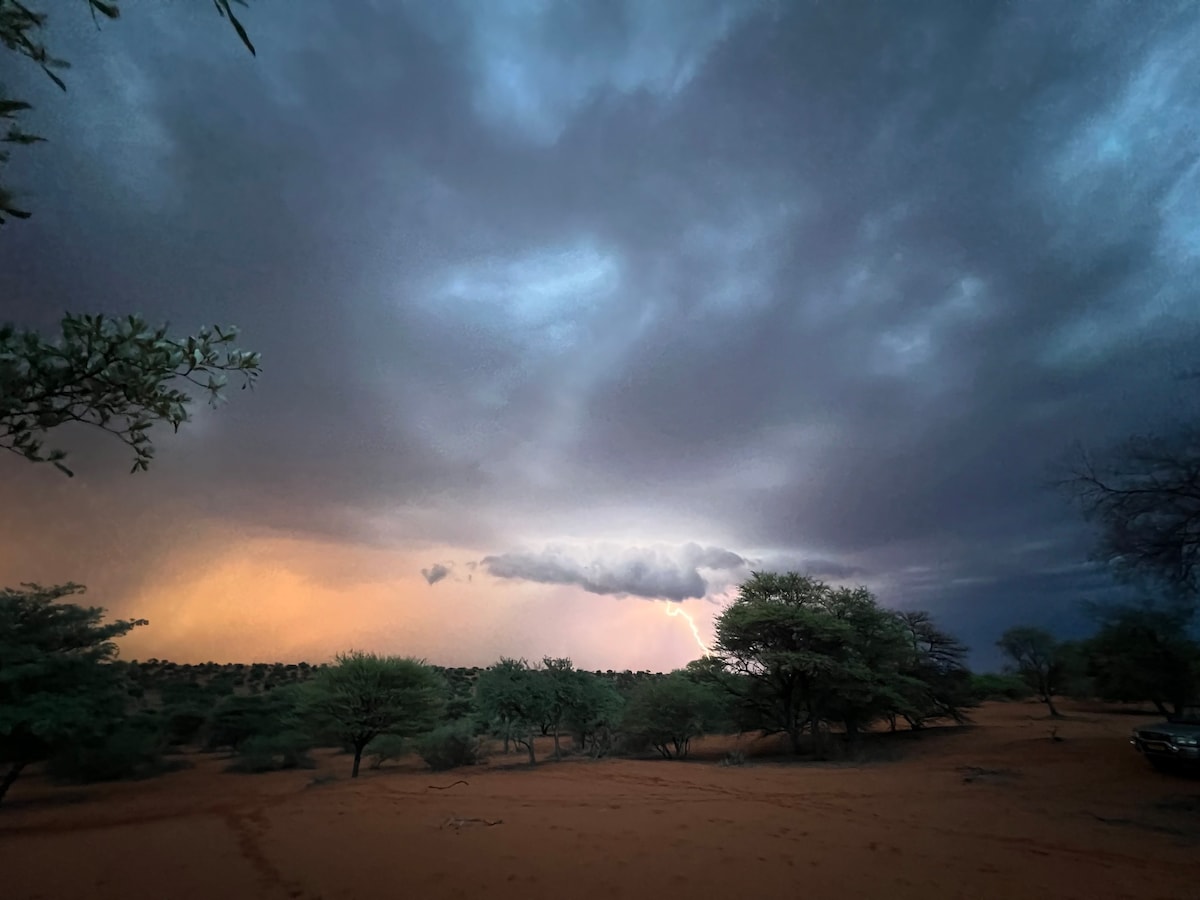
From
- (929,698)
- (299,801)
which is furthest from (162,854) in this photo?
(929,698)

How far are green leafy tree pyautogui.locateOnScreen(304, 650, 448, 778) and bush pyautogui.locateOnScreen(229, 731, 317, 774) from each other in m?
5.65

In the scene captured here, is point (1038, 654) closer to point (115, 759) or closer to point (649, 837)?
point (649, 837)

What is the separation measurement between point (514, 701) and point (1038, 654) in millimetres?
32896

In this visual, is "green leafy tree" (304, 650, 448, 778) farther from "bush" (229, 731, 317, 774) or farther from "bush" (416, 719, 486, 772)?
"bush" (229, 731, 317, 774)

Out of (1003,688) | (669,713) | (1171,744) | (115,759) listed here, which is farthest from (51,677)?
(1003,688)

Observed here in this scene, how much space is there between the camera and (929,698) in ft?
100

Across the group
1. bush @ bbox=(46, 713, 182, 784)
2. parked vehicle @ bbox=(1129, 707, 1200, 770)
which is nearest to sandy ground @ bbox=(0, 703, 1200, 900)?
parked vehicle @ bbox=(1129, 707, 1200, 770)

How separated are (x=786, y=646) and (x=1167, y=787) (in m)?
13.2

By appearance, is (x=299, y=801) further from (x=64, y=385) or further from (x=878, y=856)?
(x=64, y=385)

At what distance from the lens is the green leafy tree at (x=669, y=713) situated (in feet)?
89.3

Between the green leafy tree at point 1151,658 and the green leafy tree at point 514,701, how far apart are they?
26.3 metres

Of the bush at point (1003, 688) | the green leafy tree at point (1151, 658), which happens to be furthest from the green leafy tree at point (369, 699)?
the bush at point (1003, 688)

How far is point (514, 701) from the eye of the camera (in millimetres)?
26062

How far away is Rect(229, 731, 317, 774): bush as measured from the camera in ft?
88.5
